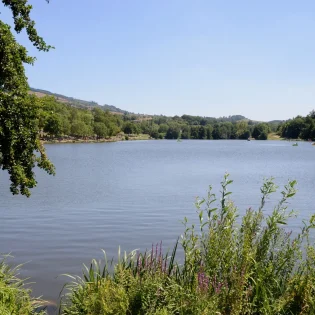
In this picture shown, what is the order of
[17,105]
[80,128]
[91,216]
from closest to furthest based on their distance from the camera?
1. [17,105]
2. [91,216]
3. [80,128]

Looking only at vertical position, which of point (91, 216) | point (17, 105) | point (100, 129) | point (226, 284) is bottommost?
point (91, 216)

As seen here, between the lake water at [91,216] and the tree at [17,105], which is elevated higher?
the tree at [17,105]

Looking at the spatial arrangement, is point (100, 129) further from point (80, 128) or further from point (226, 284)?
point (226, 284)

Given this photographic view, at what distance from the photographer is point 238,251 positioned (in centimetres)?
633

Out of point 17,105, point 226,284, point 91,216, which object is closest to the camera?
point 226,284

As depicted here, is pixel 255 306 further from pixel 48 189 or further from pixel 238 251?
pixel 48 189

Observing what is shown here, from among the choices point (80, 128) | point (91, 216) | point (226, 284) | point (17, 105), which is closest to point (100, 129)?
point (80, 128)

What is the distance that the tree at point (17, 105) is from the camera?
10992mm

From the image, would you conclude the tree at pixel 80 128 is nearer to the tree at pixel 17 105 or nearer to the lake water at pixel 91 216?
the lake water at pixel 91 216

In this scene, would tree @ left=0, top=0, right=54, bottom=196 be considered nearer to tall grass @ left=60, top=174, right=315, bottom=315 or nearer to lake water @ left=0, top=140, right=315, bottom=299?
lake water @ left=0, top=140, right=315, bottom=299

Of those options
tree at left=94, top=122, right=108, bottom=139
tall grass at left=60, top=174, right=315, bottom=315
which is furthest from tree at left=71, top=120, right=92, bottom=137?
tall grass at left=60, top=174, right=315, bottom=315

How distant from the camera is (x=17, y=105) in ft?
36.2

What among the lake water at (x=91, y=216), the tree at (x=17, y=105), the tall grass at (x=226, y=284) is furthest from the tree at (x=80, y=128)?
the tall grass at (x=226, y=284)

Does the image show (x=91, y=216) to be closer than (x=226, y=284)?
No
